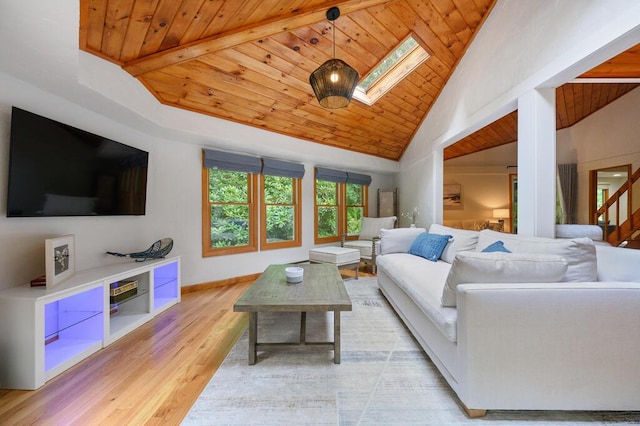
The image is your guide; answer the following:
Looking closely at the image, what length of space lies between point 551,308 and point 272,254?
3.71 metres

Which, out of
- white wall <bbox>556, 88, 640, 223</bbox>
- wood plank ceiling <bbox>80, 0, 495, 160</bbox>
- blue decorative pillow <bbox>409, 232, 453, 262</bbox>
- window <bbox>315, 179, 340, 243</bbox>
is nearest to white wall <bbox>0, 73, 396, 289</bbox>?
window <bbox>315, 179, 340, 243</bbox>

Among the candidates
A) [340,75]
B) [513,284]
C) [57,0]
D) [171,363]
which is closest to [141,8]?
[57,0]

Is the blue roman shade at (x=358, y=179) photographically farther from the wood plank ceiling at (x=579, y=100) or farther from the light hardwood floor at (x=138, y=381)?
the light hardwood floor at (x=138, y=381)

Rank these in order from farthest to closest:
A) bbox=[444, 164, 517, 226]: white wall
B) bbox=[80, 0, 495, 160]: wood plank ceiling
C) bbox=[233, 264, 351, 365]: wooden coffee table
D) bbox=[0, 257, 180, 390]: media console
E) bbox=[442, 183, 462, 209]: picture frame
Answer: bbox=[442, 183, 462, 209]: picture frame, bbox=[444, 164, 517, 226]: white wall, bbox=[80, 0, 495, 160]: wood plank ceiling, bbox=[233, 264, 351, 365]: wooden coffee table, bbox=[0, 257, 180, 390]: media console

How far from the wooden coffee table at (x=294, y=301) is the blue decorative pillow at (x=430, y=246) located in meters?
1.25

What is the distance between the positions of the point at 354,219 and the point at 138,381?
15.1ft

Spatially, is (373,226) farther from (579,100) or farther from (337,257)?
(579,100)

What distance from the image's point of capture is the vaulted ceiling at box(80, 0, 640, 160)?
205 cm

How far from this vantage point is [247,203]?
13.5 feet

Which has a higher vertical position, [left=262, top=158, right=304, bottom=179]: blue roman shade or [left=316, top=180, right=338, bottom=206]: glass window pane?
[left=262, top=158, right=304, bottom=179]: blue roman shade

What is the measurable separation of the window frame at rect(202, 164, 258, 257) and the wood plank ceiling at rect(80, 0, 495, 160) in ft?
2.91

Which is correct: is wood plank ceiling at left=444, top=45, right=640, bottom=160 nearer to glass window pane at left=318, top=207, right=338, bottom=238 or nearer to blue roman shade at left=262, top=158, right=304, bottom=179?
glass window pane at left=318, top=207, right=338, bottom=238

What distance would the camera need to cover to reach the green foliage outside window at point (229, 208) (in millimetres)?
3805

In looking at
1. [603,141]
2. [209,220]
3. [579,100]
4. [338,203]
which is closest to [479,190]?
[603,141]
